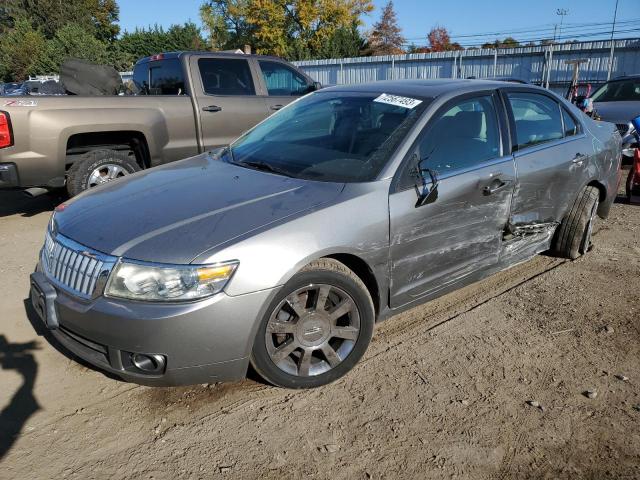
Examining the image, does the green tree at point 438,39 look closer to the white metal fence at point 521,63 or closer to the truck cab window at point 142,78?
the white metal fence at point 521,63

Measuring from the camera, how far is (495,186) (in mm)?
3598

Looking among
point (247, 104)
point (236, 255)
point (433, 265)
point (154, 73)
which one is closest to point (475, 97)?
point (433, 265)

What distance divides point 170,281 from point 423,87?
2304 millimetres

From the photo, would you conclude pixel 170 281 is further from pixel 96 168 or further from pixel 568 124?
pixel 96 168

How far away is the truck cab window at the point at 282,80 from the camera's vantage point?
24.3ft

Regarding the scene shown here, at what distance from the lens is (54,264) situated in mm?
2830

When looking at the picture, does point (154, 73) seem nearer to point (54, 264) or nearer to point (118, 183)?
point (118, 183)

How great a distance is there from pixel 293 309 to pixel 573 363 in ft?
5.91

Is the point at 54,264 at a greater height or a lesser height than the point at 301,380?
greater

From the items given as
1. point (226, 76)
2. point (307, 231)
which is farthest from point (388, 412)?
point (226, 76)

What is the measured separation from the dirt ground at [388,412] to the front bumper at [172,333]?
33 centimetres

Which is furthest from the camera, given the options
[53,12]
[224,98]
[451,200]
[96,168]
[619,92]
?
[53,12]

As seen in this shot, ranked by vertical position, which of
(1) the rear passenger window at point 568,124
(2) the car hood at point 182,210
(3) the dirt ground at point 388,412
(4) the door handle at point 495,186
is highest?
(1) the rear passenger window at point 568,124

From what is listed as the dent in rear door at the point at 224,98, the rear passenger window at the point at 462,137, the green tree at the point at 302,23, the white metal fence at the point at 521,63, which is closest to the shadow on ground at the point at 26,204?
the dent in rear door at the point at 224,98
